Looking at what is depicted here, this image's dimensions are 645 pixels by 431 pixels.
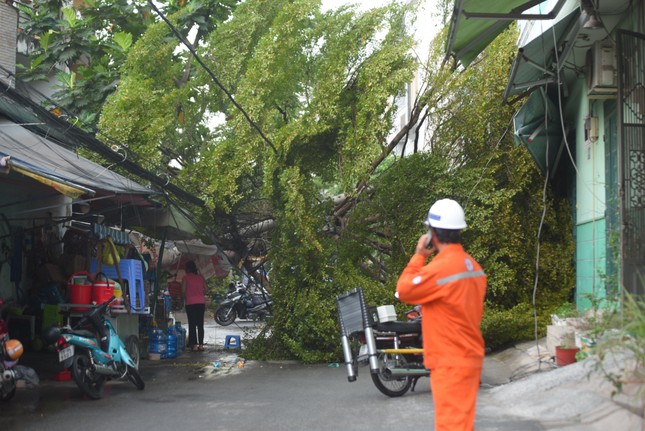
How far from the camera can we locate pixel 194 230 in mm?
14516

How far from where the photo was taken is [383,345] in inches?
348

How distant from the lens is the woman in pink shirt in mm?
15352

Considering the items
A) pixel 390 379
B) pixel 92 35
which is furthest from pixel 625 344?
pixel 92 35

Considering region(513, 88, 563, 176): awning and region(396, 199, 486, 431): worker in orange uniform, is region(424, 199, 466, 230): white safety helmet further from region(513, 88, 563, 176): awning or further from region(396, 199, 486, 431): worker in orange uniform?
region(513, 88, 563, 176): awning

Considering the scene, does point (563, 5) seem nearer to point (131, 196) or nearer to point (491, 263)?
point (491, 263)

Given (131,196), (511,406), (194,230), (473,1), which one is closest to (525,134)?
(473,1)

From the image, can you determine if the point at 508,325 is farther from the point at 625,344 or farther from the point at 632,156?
the point at 625,344

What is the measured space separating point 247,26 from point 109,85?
13.0 ft

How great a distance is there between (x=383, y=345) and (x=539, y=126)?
4.22 m

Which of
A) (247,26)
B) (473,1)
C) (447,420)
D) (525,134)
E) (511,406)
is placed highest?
(247,26)

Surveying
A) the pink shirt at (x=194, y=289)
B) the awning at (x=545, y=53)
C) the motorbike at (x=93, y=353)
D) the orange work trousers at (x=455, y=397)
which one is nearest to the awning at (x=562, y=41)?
the awning at (x=545, y=53)

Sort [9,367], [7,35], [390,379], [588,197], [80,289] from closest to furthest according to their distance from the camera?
[9,367] → [390,379] → [588,197] → [80,289] → [7,35]

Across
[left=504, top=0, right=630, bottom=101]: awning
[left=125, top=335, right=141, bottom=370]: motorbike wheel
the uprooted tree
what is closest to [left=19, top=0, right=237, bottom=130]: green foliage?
the uprooted tree

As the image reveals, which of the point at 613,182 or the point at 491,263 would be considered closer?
the point at 613,182
